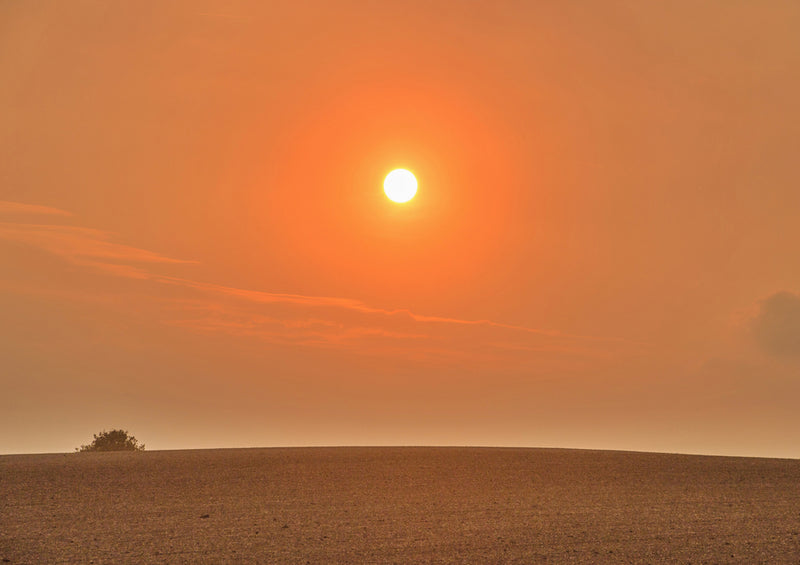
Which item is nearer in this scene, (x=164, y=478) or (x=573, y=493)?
(x=573, y=493)

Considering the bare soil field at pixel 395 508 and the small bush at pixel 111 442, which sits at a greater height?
the small bush at pixel 111 442

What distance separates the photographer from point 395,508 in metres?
32.3

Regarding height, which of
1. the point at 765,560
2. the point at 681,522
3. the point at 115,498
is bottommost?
the point at 765,560

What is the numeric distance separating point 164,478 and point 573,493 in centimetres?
1977

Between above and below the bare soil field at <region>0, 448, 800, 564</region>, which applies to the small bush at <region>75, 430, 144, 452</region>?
above

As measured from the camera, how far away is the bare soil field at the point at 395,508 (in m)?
26.4

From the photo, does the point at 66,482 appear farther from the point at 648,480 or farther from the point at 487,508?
the point at 648,480

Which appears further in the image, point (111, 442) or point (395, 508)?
point (111, 442)

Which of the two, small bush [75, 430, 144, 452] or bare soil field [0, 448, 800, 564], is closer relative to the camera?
bare soil field [0, 448, 800, 564]

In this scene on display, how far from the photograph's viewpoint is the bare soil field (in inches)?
1038

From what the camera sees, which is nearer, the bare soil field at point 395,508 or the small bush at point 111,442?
the bare soil field at point 395,508

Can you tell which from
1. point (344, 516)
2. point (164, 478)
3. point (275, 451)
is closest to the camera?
point (344, 516)

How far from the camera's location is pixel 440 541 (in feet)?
90.4

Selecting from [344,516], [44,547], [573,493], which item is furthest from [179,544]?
[573,493]
